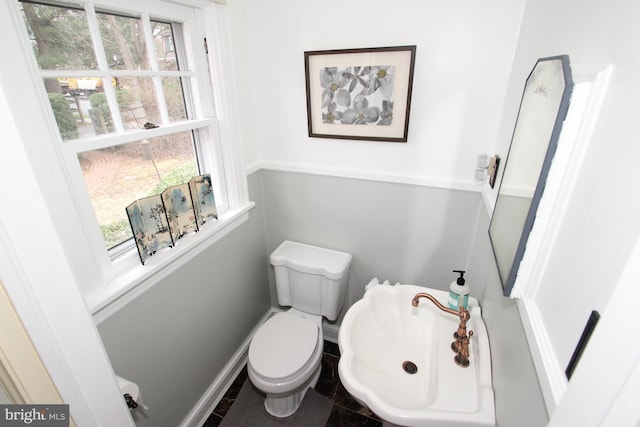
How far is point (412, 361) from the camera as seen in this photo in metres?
1.19

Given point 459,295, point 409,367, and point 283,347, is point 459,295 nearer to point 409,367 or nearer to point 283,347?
point 409,367

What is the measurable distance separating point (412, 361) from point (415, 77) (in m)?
1.23

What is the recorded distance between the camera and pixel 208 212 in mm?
1532

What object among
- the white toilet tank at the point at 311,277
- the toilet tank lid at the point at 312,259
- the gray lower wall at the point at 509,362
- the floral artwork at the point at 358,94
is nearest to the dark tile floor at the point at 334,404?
the white toilet tank at the point at 311,277

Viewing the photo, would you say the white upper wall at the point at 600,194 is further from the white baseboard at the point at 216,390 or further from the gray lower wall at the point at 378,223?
the white baseboard at the point at 216,390

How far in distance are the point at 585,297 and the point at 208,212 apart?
1.45 m

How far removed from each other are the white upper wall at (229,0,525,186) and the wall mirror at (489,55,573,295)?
48cm

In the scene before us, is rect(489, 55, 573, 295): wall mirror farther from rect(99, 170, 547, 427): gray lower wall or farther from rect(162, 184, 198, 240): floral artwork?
rect(162, 184, 198, 240): floral artwork

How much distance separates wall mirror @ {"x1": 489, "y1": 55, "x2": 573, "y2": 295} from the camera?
0.58m

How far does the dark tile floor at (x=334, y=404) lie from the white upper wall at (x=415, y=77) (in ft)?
4.32

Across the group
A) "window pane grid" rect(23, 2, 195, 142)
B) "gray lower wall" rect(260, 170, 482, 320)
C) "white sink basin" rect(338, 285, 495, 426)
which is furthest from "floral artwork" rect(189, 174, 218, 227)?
"white sink basin" rect(338, 285, 495, 426)

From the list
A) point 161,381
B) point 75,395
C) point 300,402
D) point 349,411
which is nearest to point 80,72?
point 75,395

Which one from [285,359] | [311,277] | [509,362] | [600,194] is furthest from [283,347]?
[600,194]

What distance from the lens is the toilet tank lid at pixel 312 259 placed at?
68.9 inches
